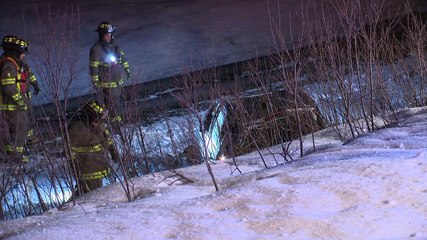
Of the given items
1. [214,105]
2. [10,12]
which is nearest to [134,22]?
[10,12]

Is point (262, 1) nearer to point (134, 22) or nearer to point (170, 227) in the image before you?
point (134, 22)

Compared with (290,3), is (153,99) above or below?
below

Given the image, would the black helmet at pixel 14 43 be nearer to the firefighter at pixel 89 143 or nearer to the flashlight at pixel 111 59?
the flashlight at pixel 111 59

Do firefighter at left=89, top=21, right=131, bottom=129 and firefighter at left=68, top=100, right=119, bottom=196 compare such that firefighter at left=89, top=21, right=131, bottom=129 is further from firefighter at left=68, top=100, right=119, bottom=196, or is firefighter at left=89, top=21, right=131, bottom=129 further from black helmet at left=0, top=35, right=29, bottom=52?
firefighter at left=68, top=100, right=119, bottom=196

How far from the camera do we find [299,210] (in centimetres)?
311

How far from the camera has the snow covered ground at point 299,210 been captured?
2853mm

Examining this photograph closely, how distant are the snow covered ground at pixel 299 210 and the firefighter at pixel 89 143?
1.73 metres

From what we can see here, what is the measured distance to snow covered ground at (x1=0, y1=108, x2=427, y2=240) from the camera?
2853 mm

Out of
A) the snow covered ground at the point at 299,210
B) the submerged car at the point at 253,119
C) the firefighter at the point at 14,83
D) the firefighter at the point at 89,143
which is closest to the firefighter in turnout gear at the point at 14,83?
the firefighter at the point at 14,83

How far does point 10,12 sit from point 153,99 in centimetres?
496

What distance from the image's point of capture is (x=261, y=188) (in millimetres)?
3564

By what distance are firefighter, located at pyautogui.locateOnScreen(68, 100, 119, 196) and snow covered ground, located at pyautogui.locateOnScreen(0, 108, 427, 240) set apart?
5.68 feet

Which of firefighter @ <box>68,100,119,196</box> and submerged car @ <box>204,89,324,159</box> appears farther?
submerged car @ <box>204,89,324,159</box>

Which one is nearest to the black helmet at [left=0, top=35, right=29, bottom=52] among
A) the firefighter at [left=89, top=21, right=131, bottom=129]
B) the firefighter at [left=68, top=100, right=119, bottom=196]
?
the firefighter at [left=89, top=21, right=131, bottom=129]
